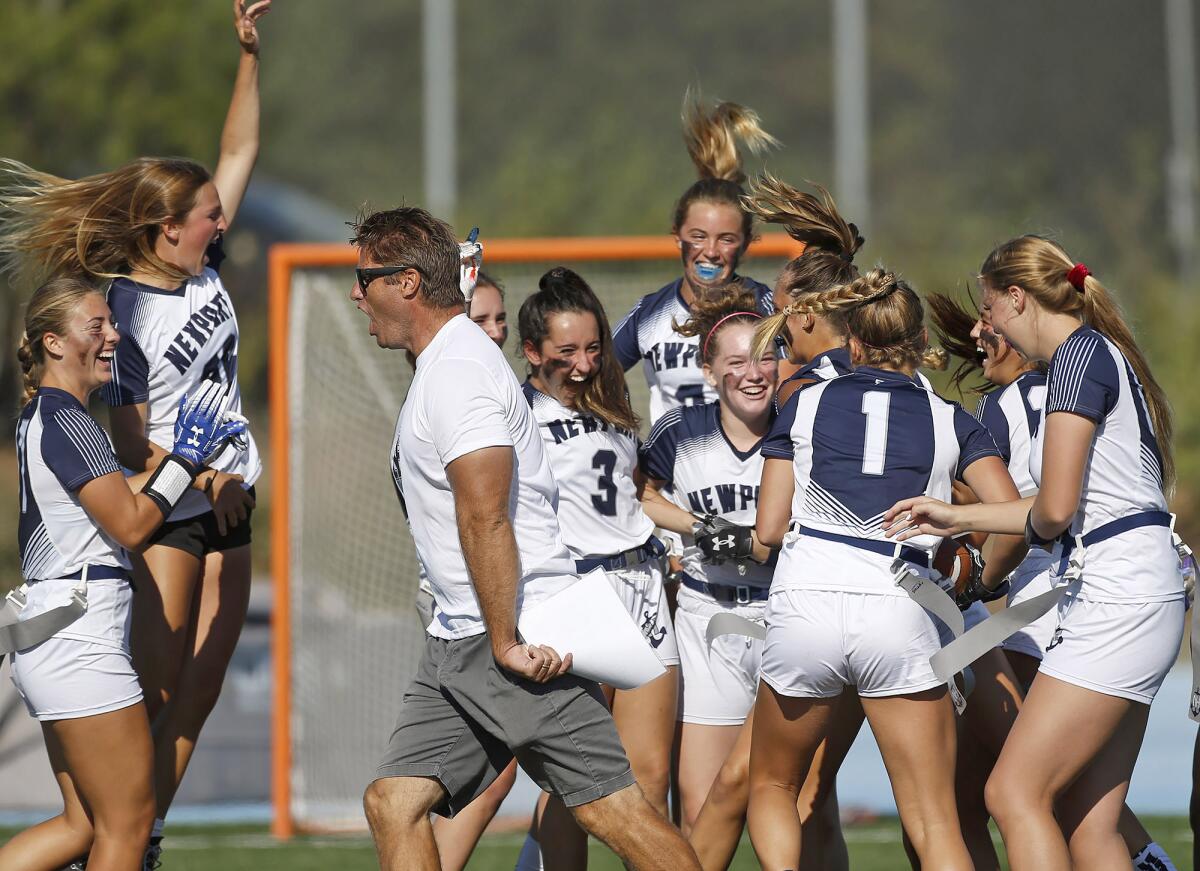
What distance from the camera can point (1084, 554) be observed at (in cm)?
422

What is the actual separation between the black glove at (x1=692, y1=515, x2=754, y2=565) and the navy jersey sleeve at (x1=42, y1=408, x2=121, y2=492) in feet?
5.92

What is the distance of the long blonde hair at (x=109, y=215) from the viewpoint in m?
4.99

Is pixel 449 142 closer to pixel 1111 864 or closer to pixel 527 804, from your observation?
pixel 527 804

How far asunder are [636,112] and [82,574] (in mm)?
24285

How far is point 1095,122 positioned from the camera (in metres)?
25.6

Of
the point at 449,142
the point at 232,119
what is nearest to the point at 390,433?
the point at 232,119

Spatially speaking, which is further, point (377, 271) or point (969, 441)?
point (969, 441)

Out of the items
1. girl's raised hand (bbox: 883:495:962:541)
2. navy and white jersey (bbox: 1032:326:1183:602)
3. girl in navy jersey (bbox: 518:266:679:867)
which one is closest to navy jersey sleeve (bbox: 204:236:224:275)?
girl in navy jersey (bbox: 518:266:679:867)

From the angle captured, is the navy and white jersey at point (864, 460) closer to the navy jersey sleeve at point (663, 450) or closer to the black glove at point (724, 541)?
the black glove at point (724, 541)

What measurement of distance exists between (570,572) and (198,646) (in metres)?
1.64

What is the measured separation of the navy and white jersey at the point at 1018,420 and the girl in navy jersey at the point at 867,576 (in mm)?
548

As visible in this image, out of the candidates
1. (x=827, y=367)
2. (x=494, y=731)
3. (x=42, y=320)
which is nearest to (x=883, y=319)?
(x=827, y=367)

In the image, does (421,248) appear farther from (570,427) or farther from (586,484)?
(586,484)

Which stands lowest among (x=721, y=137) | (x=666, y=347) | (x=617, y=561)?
(x=617, y=561)
